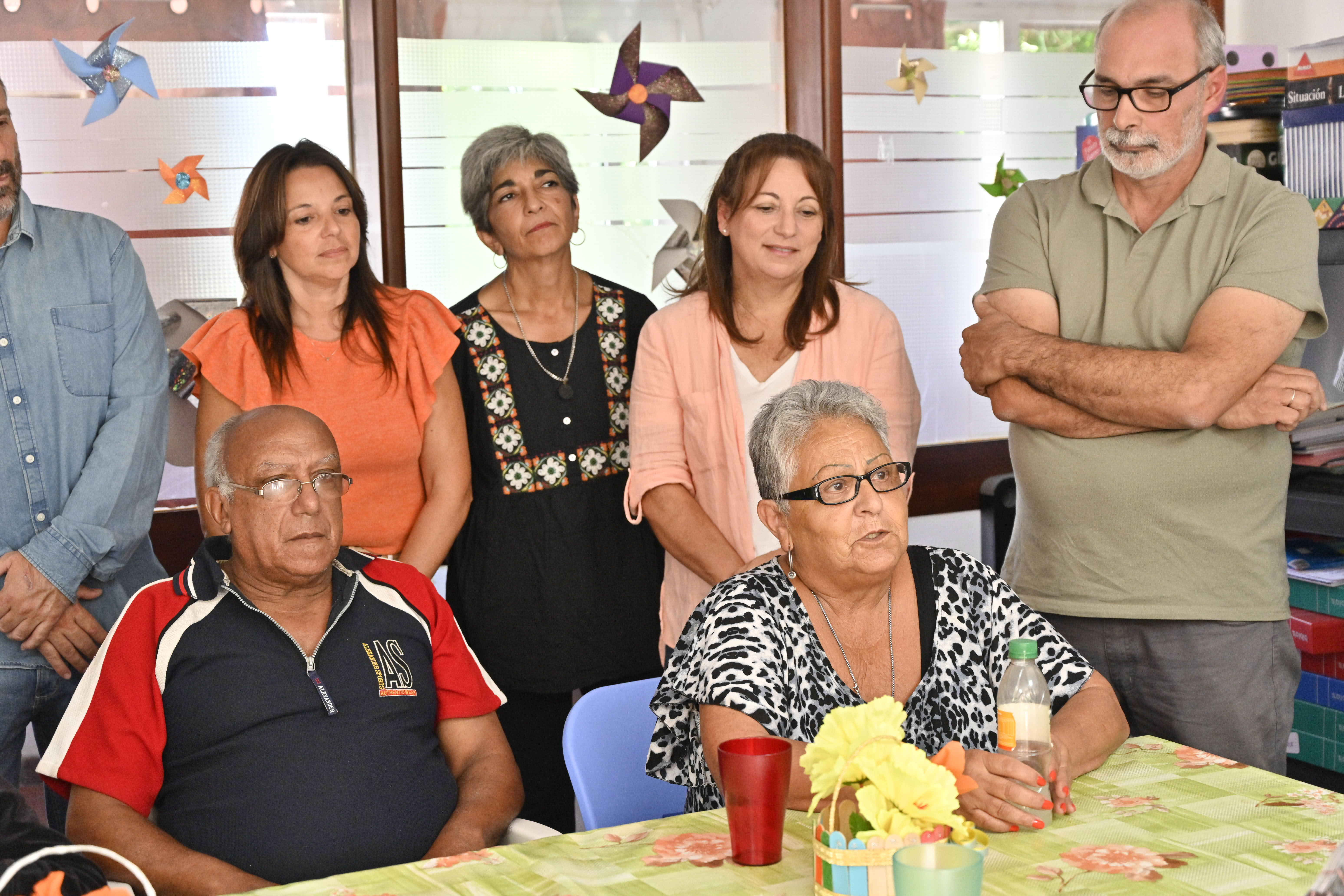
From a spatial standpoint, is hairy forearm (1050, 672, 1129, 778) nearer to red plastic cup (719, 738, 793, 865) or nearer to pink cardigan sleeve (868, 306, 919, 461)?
red plastic cup (719, 738, 793, 865)

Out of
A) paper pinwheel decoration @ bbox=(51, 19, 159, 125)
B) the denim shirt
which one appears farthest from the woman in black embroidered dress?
paper pinwheel decoration @ bbox=(51, 19, 159, 125)

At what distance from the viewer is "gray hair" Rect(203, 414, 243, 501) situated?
2.00 m

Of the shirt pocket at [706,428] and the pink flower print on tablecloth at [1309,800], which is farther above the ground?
the shirt pocket at [706,428]

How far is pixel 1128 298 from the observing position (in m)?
2.31

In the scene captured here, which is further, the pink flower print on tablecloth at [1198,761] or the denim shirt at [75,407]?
the denim shirt at [75,407]

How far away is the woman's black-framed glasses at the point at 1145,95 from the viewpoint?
7.26ft

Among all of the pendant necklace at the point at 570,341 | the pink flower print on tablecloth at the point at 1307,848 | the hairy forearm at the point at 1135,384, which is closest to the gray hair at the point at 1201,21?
the hairy forearm at the point at 1135,384

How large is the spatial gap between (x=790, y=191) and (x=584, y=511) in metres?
0.80

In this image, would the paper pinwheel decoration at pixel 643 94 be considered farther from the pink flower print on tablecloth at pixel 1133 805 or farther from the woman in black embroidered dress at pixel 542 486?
the pink flower print on tablecloth at pixel 1133 805

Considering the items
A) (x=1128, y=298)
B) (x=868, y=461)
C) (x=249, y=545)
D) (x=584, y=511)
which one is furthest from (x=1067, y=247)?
(x=249, y=545)

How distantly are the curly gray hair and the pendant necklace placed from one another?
1.23 metres

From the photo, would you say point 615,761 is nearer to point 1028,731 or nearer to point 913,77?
point 1028,731

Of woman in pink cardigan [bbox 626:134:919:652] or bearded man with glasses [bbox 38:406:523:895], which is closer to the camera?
bearded man with glasses [bbox 38:406:523:895]

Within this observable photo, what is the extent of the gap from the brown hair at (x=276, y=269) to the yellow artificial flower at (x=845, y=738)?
60.9 inches
